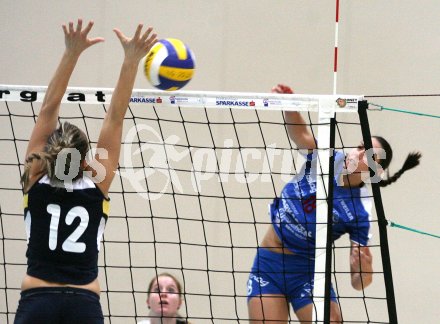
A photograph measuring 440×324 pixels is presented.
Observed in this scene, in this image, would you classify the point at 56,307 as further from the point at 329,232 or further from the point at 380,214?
the point at 380,214

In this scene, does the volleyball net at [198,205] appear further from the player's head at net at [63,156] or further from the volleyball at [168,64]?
the player's head at net at [63,156]

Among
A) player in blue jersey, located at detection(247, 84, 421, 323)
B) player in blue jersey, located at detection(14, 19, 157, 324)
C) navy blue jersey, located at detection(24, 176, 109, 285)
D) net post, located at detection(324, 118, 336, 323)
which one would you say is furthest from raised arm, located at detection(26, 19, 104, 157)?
net post, located at detection(324, 118, 336, 323)

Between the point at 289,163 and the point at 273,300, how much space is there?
66.2 inches

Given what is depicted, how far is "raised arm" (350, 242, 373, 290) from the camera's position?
435 centimetres

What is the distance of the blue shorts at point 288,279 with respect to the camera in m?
4.47

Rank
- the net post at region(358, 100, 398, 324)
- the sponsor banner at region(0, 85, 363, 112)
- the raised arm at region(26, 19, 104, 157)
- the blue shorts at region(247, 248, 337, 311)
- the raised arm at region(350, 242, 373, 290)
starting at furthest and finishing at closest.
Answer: the blue shorts at region(247, 248, 337, 311)
the raised arm at region(350, 242, 373, 290)
the sponsor banner at region(0, 85, 363, 112)
the net post at region(358, 100, 398, 324)
the raised arm at region(26, 19, 104, 157)

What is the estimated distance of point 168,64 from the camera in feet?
12.5

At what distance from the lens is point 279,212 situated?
14.6 ft

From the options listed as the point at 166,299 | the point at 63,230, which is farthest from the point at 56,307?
the point at 166,299

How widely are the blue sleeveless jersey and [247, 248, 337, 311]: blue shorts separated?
78mm

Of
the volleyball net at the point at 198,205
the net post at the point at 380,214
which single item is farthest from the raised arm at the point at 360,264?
the volleyball net at the point at 198,205

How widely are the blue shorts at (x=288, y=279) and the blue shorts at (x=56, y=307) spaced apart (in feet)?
4.81

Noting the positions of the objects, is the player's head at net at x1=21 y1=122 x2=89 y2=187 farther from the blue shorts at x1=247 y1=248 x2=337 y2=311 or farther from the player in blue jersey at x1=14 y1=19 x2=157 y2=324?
the blue shorts at x1=247 y1=248 x2=337 y2=311

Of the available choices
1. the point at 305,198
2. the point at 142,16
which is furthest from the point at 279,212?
the point at 142,16
